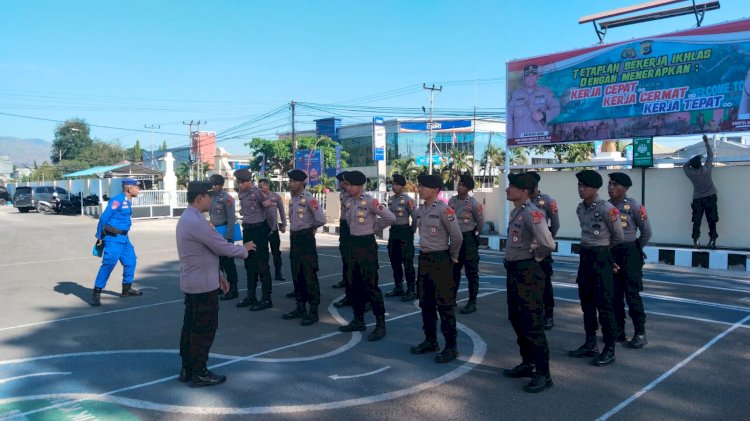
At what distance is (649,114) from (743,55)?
226 centimetres

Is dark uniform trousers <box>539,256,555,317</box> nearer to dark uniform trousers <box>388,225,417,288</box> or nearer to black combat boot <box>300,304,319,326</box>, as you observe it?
dark uniform trousers <box>388,225,417,288</box>

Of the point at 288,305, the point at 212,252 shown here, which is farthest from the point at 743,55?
the point at 212,252

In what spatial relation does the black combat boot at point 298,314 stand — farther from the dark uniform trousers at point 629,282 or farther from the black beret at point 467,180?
the dark uniform trousers at point 629,282

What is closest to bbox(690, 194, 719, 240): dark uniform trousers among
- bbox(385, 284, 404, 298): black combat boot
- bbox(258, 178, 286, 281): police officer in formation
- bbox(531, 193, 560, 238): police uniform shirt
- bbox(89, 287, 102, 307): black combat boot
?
bbox(531, 193, 560, 238): police uniform shirt

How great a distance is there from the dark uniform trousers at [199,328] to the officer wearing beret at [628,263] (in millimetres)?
4185

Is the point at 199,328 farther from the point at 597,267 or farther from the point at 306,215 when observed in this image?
the point at 597,267

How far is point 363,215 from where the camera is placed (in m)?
6.95

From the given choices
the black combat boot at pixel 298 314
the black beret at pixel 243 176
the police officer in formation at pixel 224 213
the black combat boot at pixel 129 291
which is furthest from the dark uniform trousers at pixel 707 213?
the black combat boot at pixel 129 291

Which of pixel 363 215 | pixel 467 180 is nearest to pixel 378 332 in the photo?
pixel 363 215

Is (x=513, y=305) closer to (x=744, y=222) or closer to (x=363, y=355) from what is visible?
(x=363, y=355)

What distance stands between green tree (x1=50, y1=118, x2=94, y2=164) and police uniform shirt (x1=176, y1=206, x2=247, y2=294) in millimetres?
95782

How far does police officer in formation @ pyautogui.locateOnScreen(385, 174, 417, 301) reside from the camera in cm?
886

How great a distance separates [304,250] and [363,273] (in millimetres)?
1001

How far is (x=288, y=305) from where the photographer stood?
28.3 ft
